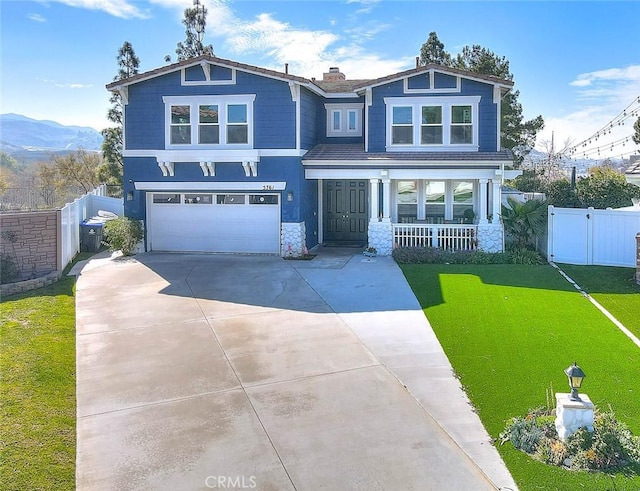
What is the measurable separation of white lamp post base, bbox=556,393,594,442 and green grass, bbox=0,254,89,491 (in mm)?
4561

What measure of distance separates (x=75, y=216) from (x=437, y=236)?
440 inches

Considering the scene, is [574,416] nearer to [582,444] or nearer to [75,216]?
[582,444]

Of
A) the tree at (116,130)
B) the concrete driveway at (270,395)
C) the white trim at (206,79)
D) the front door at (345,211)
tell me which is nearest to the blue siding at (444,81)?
the front door at (345,211)

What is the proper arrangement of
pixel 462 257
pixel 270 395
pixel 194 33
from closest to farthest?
pixel 270 395 < pixel 462 257 < pixel 194 33

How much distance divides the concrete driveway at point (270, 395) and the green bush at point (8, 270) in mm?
1820

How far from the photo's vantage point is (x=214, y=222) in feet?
59.1

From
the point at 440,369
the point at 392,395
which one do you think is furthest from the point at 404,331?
the point at 392,395

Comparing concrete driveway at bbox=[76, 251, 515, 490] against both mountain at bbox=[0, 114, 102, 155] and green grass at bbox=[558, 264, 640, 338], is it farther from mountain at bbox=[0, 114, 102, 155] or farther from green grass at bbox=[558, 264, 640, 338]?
mountain at bbox=[0, 114, 102, 155]

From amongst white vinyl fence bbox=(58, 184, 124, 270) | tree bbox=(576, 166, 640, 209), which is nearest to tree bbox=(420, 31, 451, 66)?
tree bbox=(576, 166, 640, 209)

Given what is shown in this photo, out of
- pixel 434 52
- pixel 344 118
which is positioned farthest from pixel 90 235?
pixel 434 52

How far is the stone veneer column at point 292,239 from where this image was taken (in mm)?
17203

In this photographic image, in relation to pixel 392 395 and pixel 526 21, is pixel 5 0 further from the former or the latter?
pixel 526 21

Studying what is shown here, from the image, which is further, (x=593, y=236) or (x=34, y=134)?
(x=34, y=134)

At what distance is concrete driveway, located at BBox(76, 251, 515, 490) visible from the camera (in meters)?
5.17
